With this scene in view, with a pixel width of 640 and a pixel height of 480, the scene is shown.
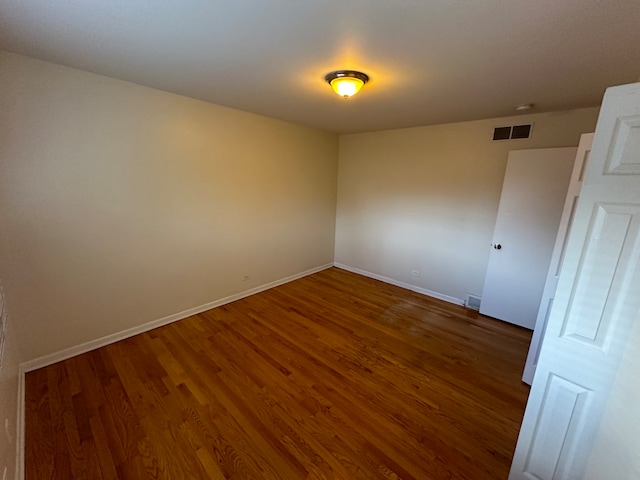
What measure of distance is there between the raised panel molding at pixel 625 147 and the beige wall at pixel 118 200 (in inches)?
122

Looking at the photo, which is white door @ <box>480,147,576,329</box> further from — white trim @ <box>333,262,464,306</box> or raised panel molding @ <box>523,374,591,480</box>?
raised panel molding @ <box>523,374,591,480</box>

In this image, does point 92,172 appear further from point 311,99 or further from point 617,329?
point 617,329

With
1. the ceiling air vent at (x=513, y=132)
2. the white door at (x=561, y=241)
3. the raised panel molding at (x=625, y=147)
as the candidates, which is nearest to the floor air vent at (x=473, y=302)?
the white door at (x=561, y=241)

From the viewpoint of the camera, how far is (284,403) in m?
1.89

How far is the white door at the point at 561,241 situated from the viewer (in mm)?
1835

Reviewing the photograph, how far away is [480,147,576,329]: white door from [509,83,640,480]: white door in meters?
2.11

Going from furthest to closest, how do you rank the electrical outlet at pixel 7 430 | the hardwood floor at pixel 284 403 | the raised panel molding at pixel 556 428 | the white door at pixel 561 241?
the white door at pixel 561 241
the hardwood floor at pixel 284 403
the electrical outlet at pixel 7 430
the raised panel molding at pixel 556 428

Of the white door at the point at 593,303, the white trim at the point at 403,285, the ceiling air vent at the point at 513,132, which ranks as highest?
the ceiling air vent at the point at 513,132

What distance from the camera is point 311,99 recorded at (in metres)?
2.54

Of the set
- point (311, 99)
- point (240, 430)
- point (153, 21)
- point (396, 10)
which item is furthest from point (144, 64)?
point (240, 430)

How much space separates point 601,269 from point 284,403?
6.52 feet

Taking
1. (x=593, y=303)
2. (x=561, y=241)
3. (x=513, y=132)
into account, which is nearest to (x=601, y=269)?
(x=593, y=303)

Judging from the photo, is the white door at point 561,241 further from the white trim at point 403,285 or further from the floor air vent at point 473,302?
the white trim at point 403,285

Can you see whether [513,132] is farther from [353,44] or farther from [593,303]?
[593,303]
